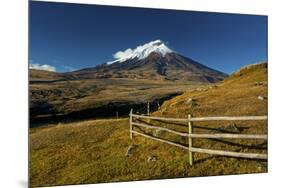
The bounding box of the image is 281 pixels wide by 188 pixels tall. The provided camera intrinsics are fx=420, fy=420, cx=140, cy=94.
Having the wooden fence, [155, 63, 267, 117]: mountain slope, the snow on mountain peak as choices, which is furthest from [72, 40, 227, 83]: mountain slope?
the wooden fence

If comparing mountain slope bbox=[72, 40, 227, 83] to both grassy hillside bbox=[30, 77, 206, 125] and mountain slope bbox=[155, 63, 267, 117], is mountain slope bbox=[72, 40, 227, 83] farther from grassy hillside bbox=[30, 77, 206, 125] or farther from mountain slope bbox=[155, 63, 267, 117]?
mountain slope bbox=[155, 63, 267, 117]

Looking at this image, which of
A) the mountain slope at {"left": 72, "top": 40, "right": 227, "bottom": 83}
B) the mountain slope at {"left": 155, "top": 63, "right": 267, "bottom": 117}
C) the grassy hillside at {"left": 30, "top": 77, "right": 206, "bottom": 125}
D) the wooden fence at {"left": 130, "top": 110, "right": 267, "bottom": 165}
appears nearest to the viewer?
the grassy hillside at {"left": 30, "top": 77, "right": 206, "bottom": 125}

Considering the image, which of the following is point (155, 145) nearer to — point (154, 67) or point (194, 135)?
point (194, 135)

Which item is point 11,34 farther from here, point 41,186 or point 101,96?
point 41,186

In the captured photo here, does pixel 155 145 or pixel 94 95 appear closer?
pixel 94 95

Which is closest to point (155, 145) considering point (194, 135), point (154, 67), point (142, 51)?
point (194, 135)
